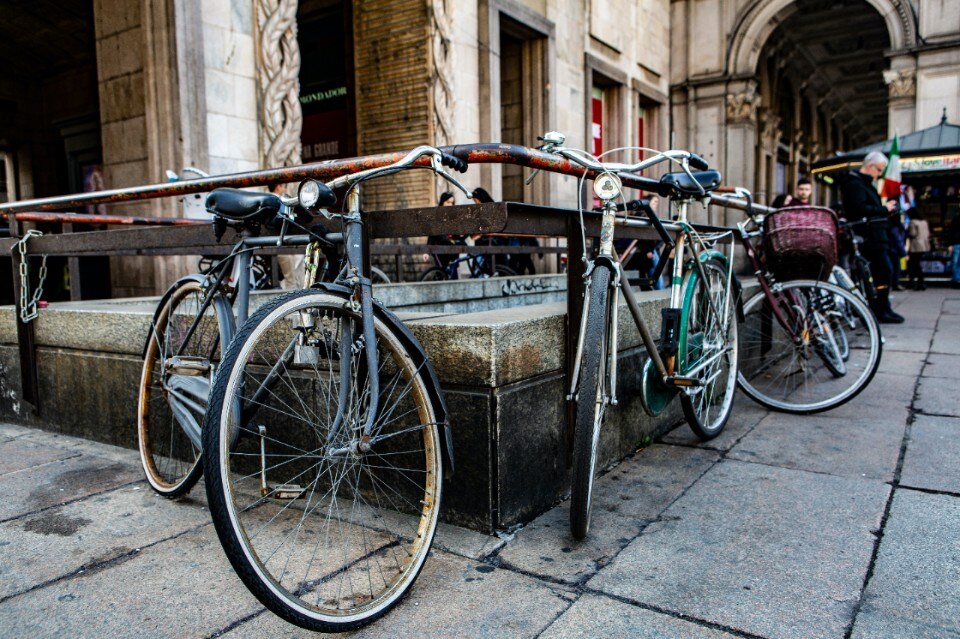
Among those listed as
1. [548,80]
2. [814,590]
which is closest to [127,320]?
[814,590]

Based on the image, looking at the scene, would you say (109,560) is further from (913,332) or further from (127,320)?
(913,332)

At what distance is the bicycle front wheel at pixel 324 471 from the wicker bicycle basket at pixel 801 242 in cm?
297

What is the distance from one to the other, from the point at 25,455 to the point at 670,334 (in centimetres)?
313

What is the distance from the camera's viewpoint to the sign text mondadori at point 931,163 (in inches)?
559

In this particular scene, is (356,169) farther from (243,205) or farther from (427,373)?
(427,373)

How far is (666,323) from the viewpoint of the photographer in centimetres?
317

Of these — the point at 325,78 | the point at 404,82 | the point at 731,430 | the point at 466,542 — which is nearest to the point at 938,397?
the point at 731,430

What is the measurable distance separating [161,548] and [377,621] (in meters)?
0.90

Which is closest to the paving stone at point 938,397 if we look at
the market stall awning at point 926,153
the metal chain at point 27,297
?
the metal chain at point 27,297

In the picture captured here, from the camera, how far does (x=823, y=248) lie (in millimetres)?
4395

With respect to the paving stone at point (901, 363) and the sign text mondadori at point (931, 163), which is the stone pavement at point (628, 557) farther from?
the sign text mondadori at point (931, 163)

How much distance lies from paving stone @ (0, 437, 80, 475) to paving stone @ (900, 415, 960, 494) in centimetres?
380

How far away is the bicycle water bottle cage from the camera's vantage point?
10.4 feet

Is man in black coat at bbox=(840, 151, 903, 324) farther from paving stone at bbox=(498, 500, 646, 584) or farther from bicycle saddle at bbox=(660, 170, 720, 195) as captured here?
paving stone at bbox=(498, 500, 646, 584)
